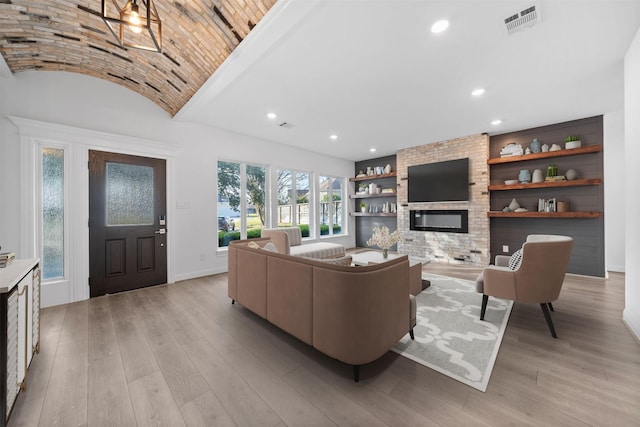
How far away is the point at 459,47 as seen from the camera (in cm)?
244

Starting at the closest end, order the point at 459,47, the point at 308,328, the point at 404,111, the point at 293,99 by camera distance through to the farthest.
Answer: the point at 308,328, the point at 459,47, the point at 293,99, the point at 404,111

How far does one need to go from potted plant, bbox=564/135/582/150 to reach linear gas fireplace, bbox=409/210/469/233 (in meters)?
1.99

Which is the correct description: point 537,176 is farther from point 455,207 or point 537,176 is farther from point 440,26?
point 440,26

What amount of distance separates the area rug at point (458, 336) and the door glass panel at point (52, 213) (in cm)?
441

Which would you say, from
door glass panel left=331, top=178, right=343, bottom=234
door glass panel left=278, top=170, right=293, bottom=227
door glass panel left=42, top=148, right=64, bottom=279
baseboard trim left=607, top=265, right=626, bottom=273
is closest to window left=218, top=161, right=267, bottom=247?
door glass panel left=278, top=170, right=293, bottom=227

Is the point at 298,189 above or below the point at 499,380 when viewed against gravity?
above

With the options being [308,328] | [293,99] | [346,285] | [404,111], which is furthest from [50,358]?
[404,111]

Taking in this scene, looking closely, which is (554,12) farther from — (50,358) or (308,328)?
(50,358)

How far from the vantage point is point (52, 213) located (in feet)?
10.8

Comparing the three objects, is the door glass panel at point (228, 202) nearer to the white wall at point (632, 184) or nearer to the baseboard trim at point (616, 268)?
the white wall at point (632, 184)

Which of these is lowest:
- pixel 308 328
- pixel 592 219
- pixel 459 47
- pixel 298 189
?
pixel 308 328

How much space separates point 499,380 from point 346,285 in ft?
4.23

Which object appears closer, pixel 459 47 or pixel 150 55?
pixel 459 47

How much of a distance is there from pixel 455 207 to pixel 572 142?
2.19 metres
